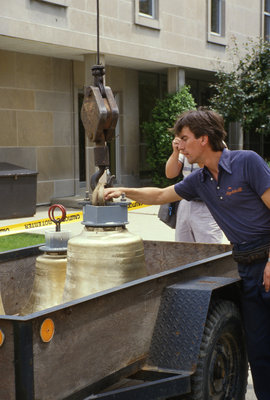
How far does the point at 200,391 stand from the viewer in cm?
346

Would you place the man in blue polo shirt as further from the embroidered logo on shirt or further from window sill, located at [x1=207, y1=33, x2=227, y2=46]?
window sill, located at [x1=207, y1=33, x2=227, y2=46]

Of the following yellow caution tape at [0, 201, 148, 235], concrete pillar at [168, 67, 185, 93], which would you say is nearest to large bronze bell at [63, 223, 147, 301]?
yellow caution tape at [0, 201, 148, 235]

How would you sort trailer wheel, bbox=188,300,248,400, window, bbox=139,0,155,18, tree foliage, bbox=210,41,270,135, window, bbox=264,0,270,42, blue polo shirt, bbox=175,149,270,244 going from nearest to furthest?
1. trailer wheel, bbox=188,300,248,400
2. blue polo shirt, bbox=175,149,270,244
3. window, bbox=139,0,155,18
4. tree foliage, bbox=210,41,270,135
5. window, bbox=264,0,270,42

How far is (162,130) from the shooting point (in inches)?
688

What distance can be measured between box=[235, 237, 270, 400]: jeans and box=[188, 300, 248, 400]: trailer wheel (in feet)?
0.44

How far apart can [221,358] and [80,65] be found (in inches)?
533

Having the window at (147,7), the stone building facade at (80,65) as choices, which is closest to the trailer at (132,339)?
the stone building facade at (80,65)

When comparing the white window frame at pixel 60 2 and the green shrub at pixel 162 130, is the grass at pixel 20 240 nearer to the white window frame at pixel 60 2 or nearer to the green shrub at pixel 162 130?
the white window frame at pixel 60 2

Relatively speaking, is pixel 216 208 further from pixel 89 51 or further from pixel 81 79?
pixel 81 79

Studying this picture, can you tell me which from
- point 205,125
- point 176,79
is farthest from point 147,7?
point 205,125

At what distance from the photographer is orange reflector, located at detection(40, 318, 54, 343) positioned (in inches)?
104

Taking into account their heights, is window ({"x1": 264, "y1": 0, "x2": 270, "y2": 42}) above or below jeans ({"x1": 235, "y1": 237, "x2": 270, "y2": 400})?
above

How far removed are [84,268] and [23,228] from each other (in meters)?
8.88

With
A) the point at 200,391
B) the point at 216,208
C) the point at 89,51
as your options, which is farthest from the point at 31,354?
the point at 89,51
